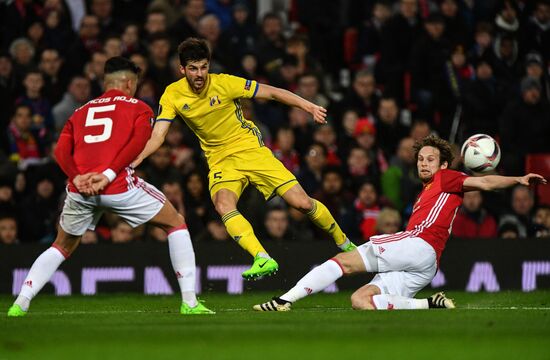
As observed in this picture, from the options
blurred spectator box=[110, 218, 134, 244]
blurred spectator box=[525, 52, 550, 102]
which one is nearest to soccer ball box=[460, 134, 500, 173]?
blurred spectator box=[110, 218, 134, 244]

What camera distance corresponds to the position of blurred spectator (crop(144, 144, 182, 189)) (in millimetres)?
15594

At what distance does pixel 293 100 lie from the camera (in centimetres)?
1101

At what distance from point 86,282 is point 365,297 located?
506 cm

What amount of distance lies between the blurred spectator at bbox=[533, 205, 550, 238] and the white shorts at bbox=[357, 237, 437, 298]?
532cm

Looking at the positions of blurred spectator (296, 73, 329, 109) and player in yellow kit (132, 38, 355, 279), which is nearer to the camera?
player in yellow kit (132, 38, 355, 279)

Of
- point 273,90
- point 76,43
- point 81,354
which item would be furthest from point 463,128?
point 81,354

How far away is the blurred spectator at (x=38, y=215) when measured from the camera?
50.9 feet

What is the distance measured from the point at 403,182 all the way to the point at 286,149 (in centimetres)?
164

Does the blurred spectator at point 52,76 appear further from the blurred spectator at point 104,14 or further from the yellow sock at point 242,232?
the yellow sock at point 242,232

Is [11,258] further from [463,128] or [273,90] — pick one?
[463,128]

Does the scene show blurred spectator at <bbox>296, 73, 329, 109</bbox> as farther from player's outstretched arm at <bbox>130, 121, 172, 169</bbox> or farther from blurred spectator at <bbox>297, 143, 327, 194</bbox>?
player's outstretched arm at <bbox>130, 121, 172, 169</bbox>

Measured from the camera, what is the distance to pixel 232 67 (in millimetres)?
17312

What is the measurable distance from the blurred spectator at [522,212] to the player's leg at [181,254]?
21.9 ft

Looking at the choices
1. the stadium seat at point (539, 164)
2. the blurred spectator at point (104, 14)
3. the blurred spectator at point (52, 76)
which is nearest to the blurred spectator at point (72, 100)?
the blurred spectator at point (52, 76)
